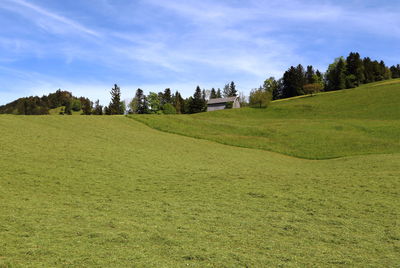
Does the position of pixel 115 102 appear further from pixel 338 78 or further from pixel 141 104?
pixel 338 78

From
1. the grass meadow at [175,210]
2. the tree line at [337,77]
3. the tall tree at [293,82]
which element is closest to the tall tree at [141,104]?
the tree line at [337,77]

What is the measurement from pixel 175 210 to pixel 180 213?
441 millimetres

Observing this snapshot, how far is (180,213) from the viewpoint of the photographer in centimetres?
1052

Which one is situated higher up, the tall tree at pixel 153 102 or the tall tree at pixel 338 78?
the tall tree at pixel 338 78

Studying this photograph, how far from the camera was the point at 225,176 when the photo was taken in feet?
57.5

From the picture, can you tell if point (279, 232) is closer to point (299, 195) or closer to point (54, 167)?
point (299, 195)

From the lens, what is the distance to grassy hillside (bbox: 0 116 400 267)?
273 inches

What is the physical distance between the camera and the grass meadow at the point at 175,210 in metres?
6.96

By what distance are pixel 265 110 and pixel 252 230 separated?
70.1 m

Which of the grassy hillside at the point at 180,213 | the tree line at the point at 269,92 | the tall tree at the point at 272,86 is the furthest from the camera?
the tall tree at the point at 272,86

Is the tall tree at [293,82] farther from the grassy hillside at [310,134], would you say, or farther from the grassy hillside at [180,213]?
the grassy hillside at [180,213]

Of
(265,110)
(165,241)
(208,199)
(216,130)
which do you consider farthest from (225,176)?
(265,110)

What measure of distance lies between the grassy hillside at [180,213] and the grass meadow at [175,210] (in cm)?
4

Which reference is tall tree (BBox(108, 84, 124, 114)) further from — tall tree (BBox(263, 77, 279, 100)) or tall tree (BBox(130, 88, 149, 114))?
tall tree (BBox(263, 77, 279, 100))
